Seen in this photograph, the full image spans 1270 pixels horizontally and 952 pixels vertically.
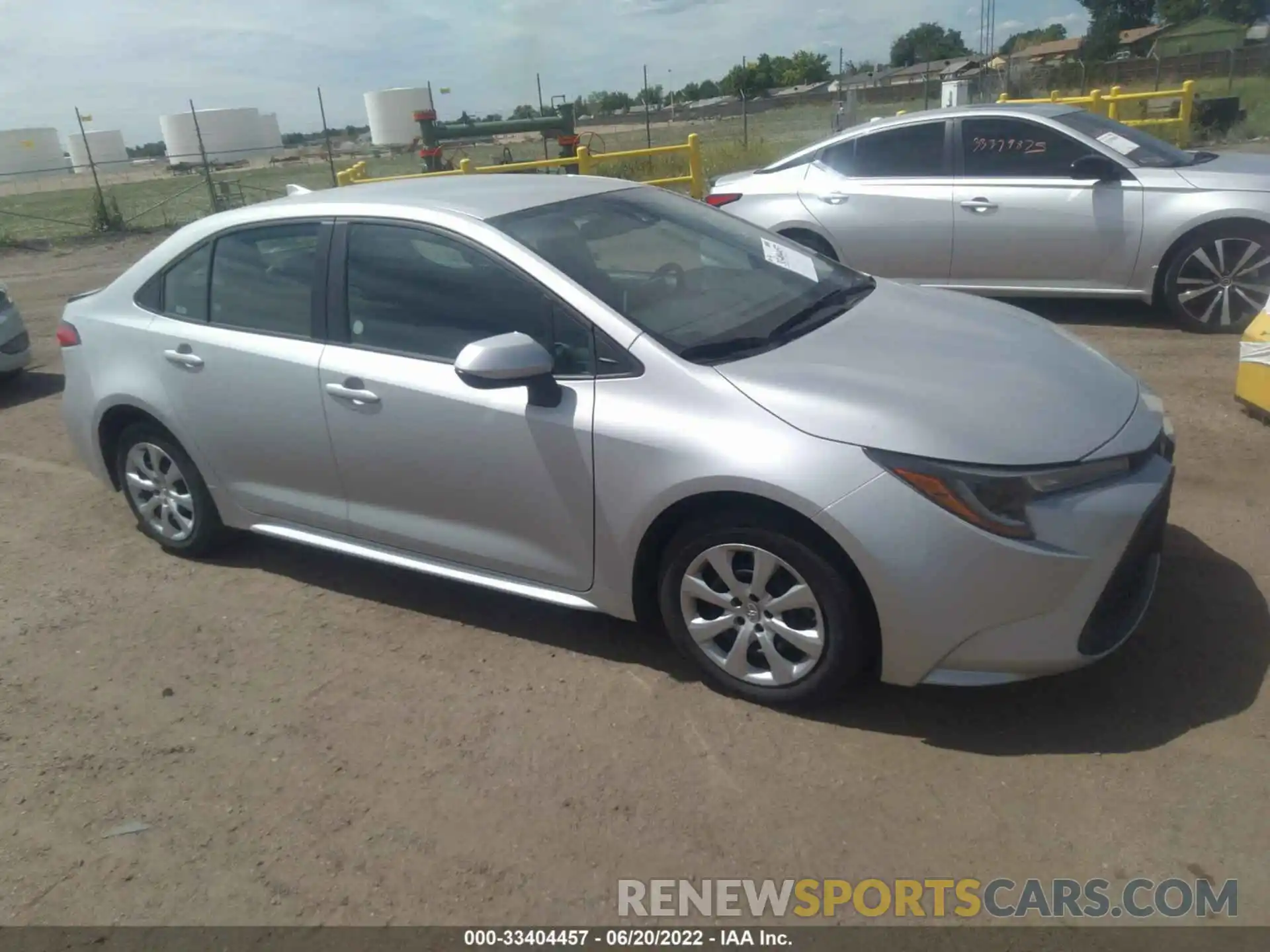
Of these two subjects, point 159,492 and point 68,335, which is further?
point 68,335

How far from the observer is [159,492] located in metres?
4.93

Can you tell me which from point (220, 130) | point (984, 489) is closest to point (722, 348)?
point (984, 489)

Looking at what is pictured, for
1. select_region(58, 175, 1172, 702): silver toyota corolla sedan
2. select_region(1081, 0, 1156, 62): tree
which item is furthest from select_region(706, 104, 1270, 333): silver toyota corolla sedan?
select_region(1081, 0, 1156, 62): tree

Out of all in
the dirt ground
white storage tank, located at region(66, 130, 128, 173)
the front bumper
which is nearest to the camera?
the dirt ground

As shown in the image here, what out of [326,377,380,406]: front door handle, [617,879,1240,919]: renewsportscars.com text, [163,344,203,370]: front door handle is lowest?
[617,879,1240,919]: renewsportscars.com text

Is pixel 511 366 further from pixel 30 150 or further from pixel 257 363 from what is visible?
pixel 30 150

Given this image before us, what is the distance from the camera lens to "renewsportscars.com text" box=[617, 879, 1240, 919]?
2.58 metres

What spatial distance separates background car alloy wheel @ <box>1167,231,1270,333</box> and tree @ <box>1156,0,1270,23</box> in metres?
70.3

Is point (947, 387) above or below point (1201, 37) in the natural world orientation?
above

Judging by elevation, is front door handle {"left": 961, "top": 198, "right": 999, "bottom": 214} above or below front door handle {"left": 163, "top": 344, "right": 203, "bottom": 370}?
below

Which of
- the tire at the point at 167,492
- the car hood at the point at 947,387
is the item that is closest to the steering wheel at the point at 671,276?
the car hood at the point at 947,387

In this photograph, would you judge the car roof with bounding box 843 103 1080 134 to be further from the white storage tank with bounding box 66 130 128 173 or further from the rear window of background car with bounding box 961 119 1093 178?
A: the white storage tank with bounding box 66 130 128 173

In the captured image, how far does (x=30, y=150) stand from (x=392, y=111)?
2696 centimetres
